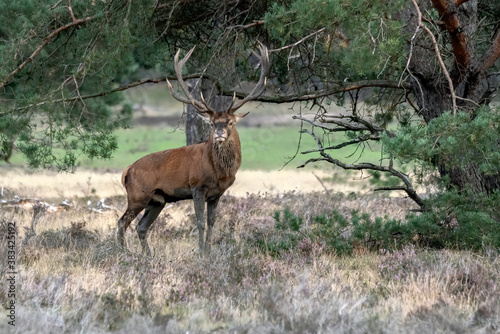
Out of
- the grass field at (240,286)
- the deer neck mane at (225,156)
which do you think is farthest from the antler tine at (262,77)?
the grass field at (240,286)

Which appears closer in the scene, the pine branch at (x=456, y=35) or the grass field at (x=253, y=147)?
the pine branch at (x=456, y=35)

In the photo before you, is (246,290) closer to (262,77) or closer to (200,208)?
(200,208)

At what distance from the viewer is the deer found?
943 cm

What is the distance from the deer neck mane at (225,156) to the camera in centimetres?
947

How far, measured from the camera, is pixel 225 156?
31.1 feet

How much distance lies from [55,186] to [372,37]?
14660mm

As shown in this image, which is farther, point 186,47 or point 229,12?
point 186,47

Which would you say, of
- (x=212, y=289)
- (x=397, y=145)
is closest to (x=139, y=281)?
(x=212, y=289)

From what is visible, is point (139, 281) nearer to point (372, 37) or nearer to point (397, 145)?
point (397, 145)

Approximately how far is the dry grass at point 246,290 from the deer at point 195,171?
0.59 metres

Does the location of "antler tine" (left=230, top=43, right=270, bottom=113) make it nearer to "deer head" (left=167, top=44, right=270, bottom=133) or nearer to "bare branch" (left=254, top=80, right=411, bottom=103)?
"deer head" (left=167, top=44, right=270, bottom=133)

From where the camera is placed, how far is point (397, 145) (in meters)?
6.67

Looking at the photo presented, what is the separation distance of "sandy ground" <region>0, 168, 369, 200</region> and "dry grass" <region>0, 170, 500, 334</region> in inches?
330

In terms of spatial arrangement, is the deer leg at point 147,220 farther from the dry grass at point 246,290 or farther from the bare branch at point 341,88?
the bare branch at point 341,88
